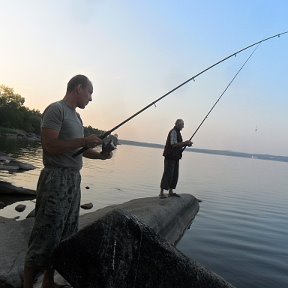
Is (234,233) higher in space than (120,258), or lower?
lower

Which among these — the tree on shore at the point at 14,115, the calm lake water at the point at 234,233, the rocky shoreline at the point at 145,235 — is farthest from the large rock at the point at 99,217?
the tree on shore at the point at 14,115

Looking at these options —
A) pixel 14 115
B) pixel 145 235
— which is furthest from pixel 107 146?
pixel 14 115

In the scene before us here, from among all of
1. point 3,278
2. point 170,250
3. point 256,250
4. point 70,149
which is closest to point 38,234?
point 70,149

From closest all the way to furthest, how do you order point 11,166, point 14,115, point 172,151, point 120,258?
point 120,258, point 172,151, point 11,166, point 14,115

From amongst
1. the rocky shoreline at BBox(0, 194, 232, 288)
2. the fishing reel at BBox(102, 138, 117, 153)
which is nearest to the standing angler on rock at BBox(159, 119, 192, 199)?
the rocky shoreline at BBox(0, 194, 232, 288)

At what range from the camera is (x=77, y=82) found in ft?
15.5

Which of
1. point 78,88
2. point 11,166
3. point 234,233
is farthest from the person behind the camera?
point 11,166

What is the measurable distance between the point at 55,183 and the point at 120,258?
3.14ft

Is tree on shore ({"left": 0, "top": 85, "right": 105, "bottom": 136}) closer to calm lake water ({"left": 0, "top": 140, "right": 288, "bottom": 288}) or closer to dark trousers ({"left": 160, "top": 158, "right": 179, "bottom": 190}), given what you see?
calm lake water ({"left": 0, "top": 140, "right": 288, "bottom": 288})

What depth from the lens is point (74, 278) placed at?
14.1ft

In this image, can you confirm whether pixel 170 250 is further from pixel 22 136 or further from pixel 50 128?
pixel 22 136

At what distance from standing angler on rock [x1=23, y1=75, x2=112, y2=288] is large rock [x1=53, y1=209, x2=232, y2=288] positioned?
0.76ft

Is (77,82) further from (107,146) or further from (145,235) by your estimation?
(145,235)

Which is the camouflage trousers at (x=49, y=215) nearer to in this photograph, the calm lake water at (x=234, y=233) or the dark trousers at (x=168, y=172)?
the calm lake water at (x=234, y=233)
